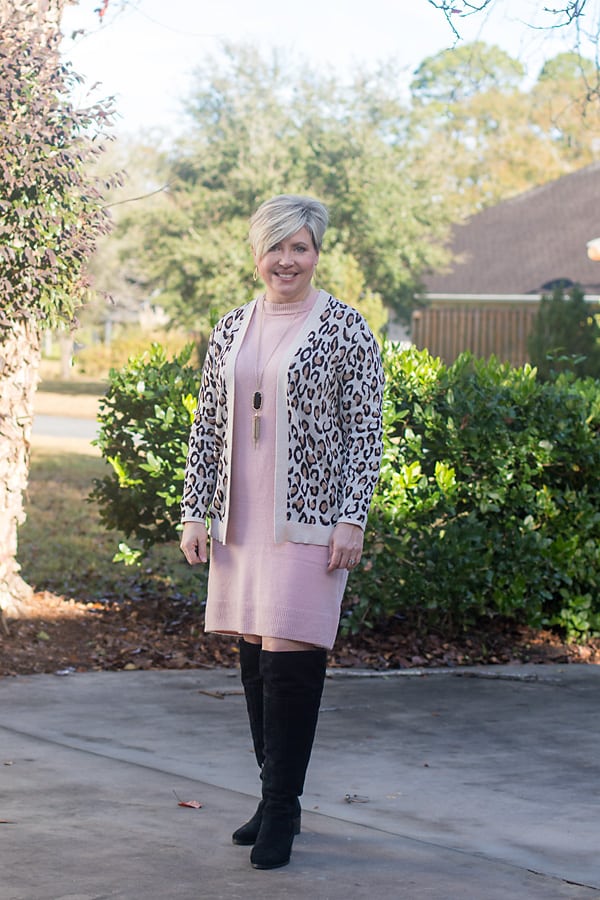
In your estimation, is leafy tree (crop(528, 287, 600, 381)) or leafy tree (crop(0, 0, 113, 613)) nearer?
→ leafy tree (crop(0, 0, 113, 613))

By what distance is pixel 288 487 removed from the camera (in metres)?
4.26

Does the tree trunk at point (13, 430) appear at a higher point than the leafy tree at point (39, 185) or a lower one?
lower

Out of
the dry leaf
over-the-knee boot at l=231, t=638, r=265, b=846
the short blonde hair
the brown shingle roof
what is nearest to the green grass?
the dry leaf

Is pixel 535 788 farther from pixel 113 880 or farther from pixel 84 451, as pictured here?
pixel 84 451

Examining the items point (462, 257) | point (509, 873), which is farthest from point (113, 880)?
point (462, 257)

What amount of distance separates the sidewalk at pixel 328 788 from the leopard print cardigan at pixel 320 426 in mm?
→ 1014

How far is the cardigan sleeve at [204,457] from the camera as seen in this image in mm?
4508

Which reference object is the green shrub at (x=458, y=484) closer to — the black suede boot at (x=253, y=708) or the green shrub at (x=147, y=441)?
the green shrub at (x=147, y=441)

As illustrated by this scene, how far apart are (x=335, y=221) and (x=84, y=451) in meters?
21.2

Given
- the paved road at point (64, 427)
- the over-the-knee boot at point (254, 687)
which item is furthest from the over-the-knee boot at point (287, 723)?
the paved road at point (64, 427)

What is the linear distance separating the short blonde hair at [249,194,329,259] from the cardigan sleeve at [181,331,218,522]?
38 centimetres

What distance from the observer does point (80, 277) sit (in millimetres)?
7555

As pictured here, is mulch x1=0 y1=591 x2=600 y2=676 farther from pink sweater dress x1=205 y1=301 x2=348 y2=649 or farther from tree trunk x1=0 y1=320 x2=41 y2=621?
pink sweater dress x1=205 y1=301 x2=348 y2=649

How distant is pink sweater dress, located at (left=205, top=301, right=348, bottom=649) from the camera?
4250 millimetres
